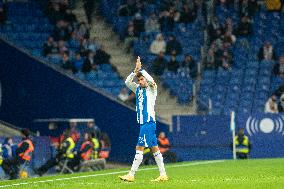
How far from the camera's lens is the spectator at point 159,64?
38531mm

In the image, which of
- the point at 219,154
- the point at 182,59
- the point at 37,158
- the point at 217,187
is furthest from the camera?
the point at 182,59

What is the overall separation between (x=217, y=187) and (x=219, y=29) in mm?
23553

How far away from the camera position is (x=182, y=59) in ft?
130

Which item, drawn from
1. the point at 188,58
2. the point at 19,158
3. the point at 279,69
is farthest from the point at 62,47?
the point at 19,158

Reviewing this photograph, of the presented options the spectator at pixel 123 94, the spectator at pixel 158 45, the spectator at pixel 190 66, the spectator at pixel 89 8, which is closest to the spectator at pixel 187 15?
the spectator at pixel 158 45

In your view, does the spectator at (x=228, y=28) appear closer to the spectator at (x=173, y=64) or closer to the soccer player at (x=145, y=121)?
the spectator at (x=173, y=64)

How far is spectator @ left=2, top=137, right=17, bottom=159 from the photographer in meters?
29.7

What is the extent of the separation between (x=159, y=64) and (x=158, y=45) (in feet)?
6.04

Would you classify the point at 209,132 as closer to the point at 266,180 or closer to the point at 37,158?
the point at 37,158

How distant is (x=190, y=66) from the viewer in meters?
38.7

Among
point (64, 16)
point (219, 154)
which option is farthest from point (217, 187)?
point (64, 16)

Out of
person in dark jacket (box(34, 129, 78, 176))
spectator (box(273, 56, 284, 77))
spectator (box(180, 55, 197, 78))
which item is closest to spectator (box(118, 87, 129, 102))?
spectator (box(180, 55, 197, 78))

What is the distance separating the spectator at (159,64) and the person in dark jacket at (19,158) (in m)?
9.59

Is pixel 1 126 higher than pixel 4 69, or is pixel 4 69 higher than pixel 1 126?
pixel 4 69
